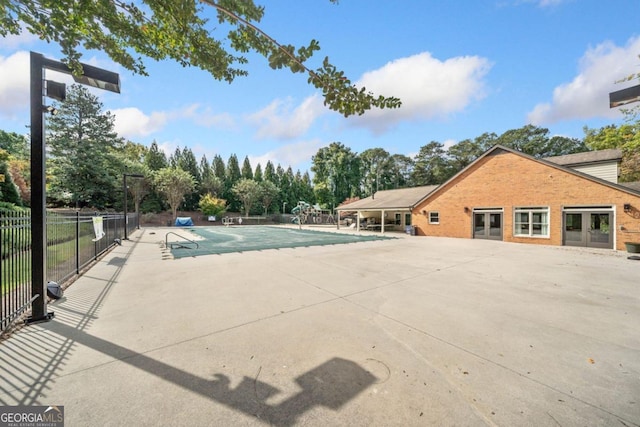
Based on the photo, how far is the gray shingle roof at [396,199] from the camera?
2158 cm

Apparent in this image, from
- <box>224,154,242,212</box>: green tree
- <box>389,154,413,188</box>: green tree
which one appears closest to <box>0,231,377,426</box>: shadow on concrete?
<box>224,154,242,212</box>: green tree

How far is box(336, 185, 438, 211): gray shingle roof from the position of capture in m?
21.6

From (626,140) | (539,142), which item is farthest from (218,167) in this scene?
(539,142)

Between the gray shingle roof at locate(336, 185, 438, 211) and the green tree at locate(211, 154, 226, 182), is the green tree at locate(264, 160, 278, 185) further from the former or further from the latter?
the gray shingle roof at locate(336, 185, 438, 211)

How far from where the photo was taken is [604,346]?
317 cm

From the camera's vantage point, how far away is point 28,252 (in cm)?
420

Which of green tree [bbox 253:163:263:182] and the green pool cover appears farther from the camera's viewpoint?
green tree [bbox 253:163:263:182]

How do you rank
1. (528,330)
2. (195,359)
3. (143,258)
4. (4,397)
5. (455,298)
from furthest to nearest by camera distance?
1. (143,258)
2. (455,298)
3. (528,330)
4. (195,359)
5. (4,397)

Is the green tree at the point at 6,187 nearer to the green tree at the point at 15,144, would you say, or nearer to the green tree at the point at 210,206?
the green tree at the point at 210,206

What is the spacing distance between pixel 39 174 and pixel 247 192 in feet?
127

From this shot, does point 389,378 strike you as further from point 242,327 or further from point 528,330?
point 528,330

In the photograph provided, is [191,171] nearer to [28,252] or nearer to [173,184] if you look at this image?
[173,184]

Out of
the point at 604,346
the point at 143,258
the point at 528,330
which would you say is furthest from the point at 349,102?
the point at 143,258

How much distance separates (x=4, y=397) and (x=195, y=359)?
4.94ft
